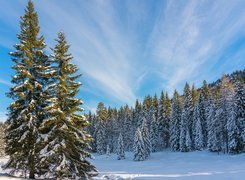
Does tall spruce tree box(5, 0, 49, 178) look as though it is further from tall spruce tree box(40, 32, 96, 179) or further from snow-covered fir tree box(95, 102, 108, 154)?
snow-covered fir tree box(95, 102, 108, 154)

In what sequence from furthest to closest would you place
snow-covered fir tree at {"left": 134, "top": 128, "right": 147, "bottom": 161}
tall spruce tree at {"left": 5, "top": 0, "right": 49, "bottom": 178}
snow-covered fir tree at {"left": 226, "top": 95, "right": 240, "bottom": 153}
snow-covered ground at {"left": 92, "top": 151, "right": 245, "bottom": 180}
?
1. snow-covered fir tree at {"left": 134, "top": 128, "right": 147, "bottom": 161}
2. snow-covered fir tree at {"left": 226, "top": 95, "right": 240, "bottom": 153}
3. snow-covered ground at {"left": 92, "top": 151, "right": 245, "bottom": 180}
4. tall spruce tree at {"left": 5, "top": 0, "right": 49, "bottom": 178}

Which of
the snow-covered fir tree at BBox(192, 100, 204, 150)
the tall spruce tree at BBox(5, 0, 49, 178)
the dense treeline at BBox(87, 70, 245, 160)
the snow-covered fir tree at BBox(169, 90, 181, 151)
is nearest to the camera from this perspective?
the tall spruce tree at BBox(5, 0, 49, 178)

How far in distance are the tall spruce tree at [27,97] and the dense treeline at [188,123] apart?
42045 millimetres

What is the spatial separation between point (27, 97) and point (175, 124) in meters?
58.2

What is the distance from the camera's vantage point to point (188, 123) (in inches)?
2881

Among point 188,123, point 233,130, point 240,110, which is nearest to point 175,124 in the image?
point 188,123

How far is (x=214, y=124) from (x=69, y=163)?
45.2m

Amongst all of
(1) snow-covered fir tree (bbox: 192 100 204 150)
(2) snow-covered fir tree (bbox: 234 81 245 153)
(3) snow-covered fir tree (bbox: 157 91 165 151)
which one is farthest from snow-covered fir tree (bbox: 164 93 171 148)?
(2) snow-covered fir tree (bbox: 234 81 245 153)

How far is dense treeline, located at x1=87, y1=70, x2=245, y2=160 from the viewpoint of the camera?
171 ft

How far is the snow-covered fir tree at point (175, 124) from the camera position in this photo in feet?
236

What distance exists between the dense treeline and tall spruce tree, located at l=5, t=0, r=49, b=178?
4205cm

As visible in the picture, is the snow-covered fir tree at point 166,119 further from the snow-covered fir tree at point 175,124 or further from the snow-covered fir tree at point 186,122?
the snow-covered fir tree at point 186,122

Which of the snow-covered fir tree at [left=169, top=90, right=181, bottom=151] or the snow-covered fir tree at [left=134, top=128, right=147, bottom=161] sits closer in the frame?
the snow-covered fir tree at [left=134, top=128, right=147, bottom=161]

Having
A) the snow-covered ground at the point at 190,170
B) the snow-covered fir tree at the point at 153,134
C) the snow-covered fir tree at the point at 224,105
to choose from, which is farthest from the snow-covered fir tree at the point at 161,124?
the snow-covered fir tree at the point at 224,105
